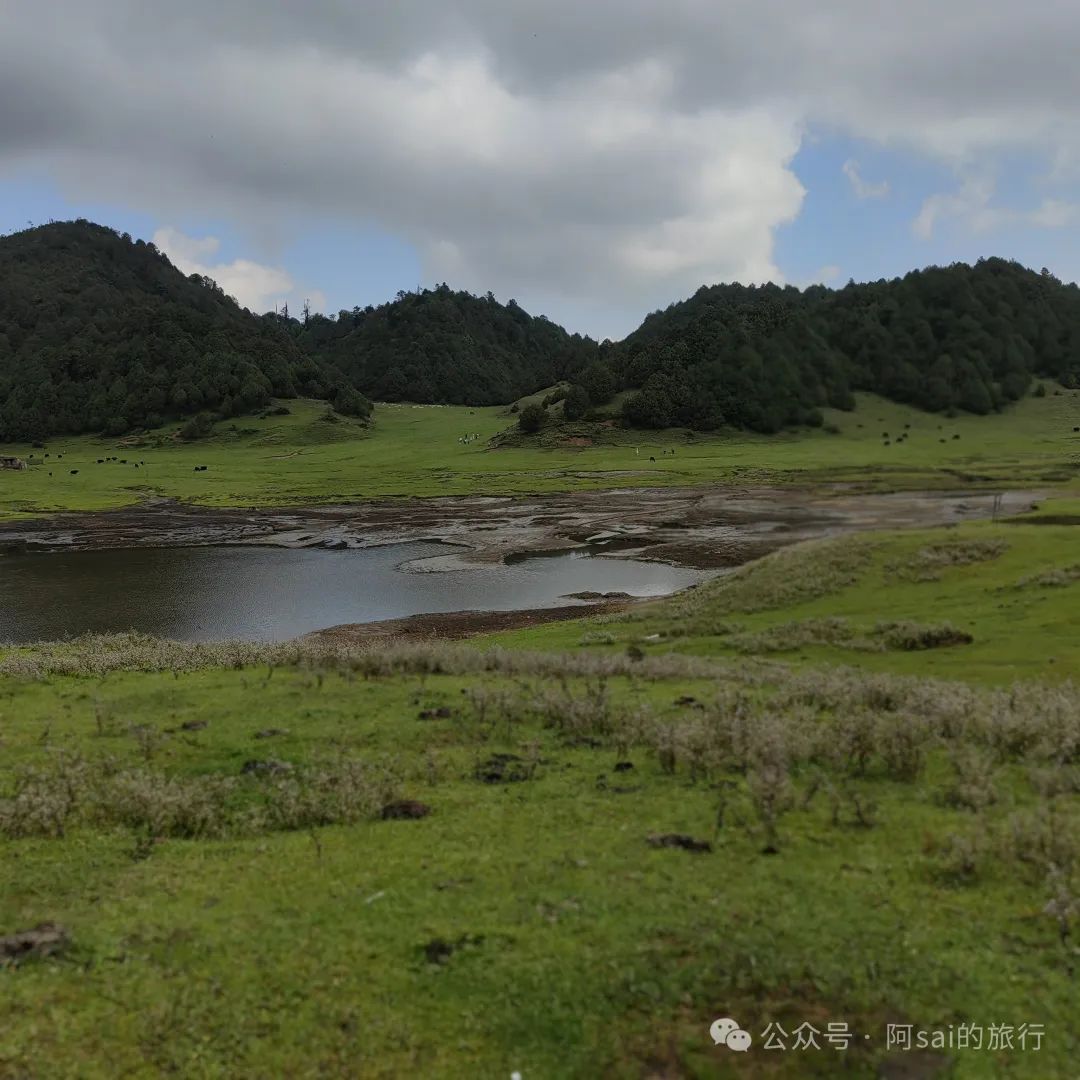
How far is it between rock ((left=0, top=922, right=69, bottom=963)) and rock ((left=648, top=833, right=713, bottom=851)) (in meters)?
A: 6.56

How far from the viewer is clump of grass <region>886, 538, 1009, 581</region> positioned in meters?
33.1

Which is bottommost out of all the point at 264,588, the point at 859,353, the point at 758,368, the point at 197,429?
the point at 264,588

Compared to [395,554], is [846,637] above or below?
above

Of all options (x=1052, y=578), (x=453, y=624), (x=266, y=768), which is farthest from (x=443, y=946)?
(x=453, y=624)

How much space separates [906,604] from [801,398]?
14048cm

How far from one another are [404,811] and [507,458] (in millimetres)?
122380

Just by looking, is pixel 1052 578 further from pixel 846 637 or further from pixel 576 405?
pixel 576 405

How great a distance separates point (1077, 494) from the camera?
7075cm

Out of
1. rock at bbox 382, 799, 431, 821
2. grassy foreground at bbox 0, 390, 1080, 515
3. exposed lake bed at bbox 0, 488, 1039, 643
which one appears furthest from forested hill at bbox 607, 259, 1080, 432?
rock at bbox 382, 799, 431, 821

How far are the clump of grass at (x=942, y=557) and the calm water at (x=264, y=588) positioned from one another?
15.3m

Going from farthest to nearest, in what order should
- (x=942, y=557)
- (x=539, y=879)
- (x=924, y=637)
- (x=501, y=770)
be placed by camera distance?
(x=942, y=557) → (x=924, y=637) → (x=501, y=770) → (x=539, y=879)

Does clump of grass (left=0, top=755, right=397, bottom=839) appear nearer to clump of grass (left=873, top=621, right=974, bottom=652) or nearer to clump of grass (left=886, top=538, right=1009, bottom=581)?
clump of grass (left=873, top=621, right=974, bottom=652)

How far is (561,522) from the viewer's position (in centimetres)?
7525

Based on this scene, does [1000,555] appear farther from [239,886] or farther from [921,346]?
[921,346]
